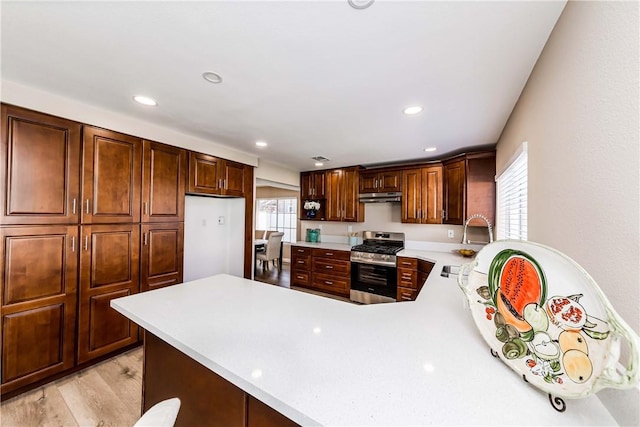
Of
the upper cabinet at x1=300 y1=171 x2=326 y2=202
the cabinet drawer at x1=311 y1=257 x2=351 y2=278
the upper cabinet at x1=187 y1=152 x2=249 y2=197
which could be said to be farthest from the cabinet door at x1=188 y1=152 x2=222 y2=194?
the cabinet drawer at x1=311 y1=257 x2=351 y2=278

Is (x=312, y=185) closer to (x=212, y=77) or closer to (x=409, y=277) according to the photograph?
(x=409, y=277)

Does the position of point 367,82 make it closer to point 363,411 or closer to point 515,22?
point 515,22

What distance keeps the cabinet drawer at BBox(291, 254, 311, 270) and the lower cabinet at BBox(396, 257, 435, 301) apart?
162 cm

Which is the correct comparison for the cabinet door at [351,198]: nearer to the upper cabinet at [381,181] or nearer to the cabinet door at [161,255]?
the upper cabinet at [381,181]

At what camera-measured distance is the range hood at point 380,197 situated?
3891 millimetres

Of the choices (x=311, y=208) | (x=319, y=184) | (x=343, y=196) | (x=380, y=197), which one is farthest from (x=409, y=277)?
(x=319, y=184)

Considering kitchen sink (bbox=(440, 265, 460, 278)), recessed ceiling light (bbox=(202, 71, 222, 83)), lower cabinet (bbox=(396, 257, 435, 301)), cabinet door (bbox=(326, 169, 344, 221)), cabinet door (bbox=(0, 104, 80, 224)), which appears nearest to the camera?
recessed ceiling light (bbox=(202, 71, 222, 83))

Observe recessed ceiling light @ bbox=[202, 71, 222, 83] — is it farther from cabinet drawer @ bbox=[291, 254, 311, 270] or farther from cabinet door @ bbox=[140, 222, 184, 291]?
cabinet drawer @ bbox=[291, 254, 311, 270]

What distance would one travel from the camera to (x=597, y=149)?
2.62 feet

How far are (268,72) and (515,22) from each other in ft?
4.31


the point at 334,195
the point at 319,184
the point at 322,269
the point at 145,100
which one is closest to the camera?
the point at 145,100

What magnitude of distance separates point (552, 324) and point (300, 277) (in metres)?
4.12

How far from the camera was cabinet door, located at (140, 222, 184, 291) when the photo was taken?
2.54m

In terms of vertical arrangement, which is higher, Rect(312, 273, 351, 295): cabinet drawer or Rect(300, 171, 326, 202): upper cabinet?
Rect(300, 171, 326, 202): upper cabinet
